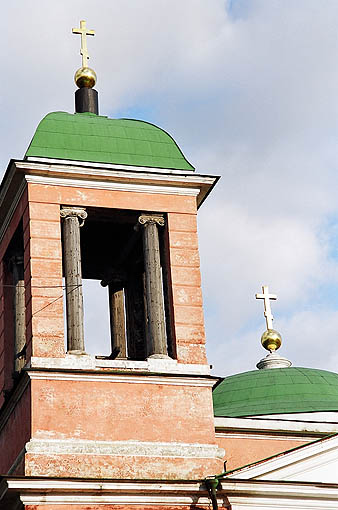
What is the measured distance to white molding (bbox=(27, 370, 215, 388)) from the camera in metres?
19.8

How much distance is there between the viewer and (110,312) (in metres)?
23.5

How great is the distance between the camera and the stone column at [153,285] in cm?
2088

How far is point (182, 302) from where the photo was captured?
21250 millimetres

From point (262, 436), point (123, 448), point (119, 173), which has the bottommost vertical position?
point (123, 448)

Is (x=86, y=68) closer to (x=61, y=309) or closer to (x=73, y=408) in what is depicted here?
(x=61, y=309)

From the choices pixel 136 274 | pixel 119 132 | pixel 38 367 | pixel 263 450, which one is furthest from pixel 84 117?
pixel 263 450

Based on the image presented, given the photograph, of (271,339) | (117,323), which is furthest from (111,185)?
(271,339)

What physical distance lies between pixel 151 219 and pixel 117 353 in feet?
8.34

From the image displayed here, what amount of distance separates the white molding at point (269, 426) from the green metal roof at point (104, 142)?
14.6 ft

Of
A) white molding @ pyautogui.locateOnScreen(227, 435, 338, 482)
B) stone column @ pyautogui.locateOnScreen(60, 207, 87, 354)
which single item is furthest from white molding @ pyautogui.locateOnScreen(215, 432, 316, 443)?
stone column @ pyautogui.locateOnScreen(60, 207, 87, 354)

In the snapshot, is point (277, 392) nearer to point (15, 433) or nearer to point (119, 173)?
point (119, 173)

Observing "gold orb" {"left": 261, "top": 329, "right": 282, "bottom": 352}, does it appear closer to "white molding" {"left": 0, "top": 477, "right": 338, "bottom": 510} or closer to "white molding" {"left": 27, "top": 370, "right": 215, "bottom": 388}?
"white molding" {"left": 27, "top": 370, "right": 215, "bottom": 388}

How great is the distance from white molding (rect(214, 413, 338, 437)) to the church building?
1.3 inches

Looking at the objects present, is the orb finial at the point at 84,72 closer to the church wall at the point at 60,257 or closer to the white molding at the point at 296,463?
the church wall at the point at 60,257
